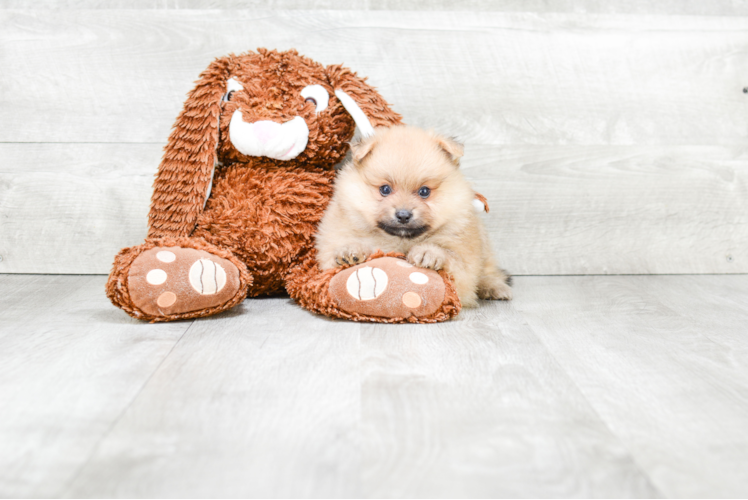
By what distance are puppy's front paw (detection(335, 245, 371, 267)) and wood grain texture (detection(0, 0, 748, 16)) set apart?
36.4 inches

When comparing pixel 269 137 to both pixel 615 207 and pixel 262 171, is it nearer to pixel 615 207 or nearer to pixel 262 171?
pixel 262 171

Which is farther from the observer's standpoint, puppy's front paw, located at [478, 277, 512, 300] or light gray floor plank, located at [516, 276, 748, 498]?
puppy's front paw, located at [478, 277, 512, 300]

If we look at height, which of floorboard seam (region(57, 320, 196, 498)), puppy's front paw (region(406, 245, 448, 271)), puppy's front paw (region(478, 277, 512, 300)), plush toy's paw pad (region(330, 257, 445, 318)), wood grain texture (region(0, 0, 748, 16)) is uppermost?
wood grain texture (region(0, 0, 748, 16))

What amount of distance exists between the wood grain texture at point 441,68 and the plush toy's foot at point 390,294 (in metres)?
0.73

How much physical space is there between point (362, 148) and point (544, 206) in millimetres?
823

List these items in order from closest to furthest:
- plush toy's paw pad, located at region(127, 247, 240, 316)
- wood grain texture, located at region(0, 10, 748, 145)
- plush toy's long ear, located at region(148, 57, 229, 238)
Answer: plush toy's paw pad, located at region(127, 247, 240, 316), plush toy's long ear, located at region(148, 57, 229, 238), wood grain texture, located at region(0, 10, 748, 145)

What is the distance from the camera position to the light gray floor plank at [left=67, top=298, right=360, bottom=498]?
2.50ft

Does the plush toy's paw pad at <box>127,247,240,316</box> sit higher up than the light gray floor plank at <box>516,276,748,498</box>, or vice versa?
the plush toy's paw pad at <box>127,247,240,316</box>

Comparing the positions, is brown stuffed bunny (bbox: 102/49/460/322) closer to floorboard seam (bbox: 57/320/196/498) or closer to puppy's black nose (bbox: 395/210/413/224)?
puppy's black nose (bbox: 395/210/413/224)

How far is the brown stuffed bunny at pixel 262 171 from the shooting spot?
59.4 inches

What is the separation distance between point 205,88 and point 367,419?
3.57 feet

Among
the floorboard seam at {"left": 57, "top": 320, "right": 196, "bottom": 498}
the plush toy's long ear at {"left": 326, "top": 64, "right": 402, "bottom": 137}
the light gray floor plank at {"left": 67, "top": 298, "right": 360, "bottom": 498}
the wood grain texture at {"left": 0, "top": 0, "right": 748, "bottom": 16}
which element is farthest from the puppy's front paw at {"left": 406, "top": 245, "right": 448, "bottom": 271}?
the wood grain texture at {"left": 0, "top": 0, "right": 748, "bottom": 16}

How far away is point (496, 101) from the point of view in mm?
1981

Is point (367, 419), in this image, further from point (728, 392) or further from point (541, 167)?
point (541, 167)
